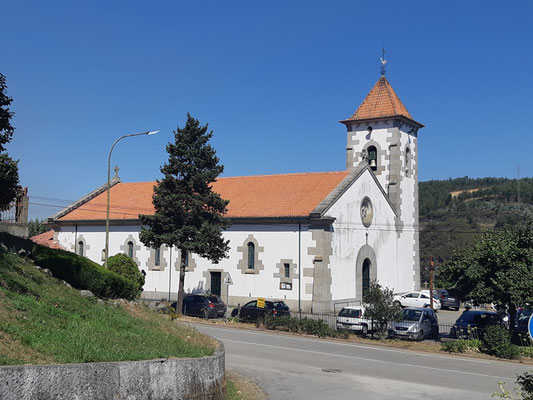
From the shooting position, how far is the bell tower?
43781mm

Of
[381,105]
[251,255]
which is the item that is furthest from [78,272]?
[381,105]

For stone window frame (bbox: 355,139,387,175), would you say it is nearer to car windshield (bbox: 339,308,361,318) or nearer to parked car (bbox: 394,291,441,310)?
parked car (bbox: 394,291,441,310)

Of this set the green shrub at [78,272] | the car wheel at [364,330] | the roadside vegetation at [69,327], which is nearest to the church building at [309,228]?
the car wheel at [364,330]

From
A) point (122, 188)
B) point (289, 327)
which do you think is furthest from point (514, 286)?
point (122, 188)

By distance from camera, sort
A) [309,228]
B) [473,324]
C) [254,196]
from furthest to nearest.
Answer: [254,196], [309,228], [473,324]

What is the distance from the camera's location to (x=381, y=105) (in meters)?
45.2

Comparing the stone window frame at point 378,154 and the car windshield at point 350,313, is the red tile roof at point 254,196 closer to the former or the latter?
the stone window frame at point 378,154

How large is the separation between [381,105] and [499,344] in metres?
26.1

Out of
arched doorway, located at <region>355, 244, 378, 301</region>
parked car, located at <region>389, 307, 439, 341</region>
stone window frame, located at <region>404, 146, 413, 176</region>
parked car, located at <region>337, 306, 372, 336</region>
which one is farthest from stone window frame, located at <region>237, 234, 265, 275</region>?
stone window frame, located at <region>404, 146, 413, 176</region>

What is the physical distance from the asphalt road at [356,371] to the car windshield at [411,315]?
369cm

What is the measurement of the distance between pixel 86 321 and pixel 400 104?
3787cm

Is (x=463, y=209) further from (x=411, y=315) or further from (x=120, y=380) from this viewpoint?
(x=120, y=380)

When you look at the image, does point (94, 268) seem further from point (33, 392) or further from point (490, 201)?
point (490, 201)

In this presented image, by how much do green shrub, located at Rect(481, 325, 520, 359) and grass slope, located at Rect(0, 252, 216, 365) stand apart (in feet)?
41.4
